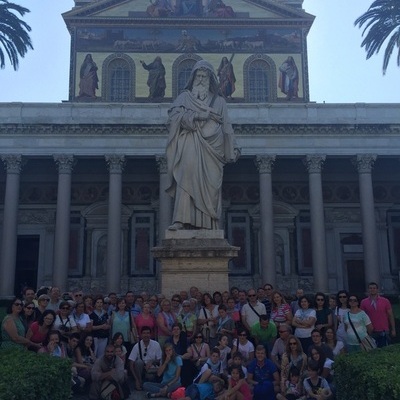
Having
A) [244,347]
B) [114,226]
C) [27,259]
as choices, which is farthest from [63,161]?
[244,347]

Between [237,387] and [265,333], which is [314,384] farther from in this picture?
[265,333]

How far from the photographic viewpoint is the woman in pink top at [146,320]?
10.5m

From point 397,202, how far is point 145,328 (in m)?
30.4

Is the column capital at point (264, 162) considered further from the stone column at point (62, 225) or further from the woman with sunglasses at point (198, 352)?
the woman with sunglasses at point (198, 352)

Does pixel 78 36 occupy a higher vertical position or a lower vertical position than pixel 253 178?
higher

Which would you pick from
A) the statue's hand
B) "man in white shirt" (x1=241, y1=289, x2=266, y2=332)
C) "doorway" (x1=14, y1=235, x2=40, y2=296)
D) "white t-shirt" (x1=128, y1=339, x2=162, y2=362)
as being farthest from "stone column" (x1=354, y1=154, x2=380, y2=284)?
"white t-shirt" (x1=128, y1=339, x2=162, y2=362)

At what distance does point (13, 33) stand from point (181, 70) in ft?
35.4

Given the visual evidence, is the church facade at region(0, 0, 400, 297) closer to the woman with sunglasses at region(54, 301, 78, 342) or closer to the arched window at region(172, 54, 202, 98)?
the arched window at region(172, 54, 202, 98)

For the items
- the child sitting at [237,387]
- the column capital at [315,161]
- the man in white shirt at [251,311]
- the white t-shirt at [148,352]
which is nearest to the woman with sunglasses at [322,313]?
the man in white shirt at [251,311]

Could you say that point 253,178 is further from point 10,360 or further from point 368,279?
point 10,360

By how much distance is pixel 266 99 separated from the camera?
3884cm

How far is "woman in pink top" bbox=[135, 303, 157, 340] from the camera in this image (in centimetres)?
1046

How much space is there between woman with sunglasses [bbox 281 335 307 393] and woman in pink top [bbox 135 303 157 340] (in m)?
2.54

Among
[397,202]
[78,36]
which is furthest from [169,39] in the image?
[397,202]
